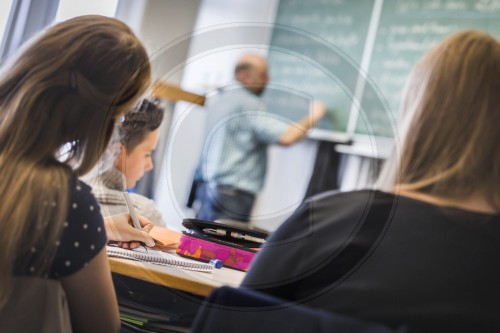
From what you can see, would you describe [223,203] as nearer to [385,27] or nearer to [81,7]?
[81,7]

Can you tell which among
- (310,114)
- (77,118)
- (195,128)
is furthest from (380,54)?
(77,118)

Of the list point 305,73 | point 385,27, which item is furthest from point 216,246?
point 385,27

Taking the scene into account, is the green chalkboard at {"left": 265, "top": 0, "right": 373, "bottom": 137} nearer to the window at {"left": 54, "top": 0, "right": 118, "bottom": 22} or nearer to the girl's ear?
the girl's ear

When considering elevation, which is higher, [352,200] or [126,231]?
[352,200]

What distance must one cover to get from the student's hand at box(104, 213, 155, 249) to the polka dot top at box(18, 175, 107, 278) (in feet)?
0.46

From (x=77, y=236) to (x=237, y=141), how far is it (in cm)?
62

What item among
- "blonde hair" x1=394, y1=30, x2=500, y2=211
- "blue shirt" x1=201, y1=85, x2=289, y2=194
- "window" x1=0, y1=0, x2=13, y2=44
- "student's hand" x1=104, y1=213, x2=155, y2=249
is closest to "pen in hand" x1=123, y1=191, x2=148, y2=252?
"student's hand" x1=104, y1=213, x2=155, y2=249

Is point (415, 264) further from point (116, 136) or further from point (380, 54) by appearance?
point (380, 54)

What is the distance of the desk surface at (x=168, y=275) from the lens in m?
0.99

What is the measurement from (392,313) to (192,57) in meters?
0.51

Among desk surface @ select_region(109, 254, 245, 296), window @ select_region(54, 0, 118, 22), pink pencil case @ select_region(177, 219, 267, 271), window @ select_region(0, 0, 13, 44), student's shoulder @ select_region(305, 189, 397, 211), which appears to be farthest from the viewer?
window @ select_region(0, 0, 13, 44)

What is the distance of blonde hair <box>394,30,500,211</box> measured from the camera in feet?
2.90

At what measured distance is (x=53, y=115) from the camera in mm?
935

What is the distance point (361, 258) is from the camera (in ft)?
2.80
